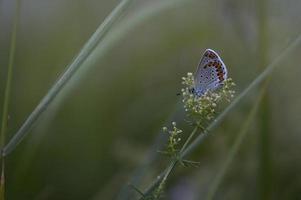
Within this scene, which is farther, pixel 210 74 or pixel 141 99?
pixel 141 99

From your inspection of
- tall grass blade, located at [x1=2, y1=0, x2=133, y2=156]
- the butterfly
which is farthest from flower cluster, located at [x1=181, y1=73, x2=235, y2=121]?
tall grass blade, located at [x1=2, y1=0, x2=133, y2=156]

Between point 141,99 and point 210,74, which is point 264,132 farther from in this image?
point 141,99

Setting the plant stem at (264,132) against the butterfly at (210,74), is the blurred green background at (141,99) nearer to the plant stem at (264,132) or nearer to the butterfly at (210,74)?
the plant stem at (264,132)

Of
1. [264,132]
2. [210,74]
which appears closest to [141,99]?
[264,132]

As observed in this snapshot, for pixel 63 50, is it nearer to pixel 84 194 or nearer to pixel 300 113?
pixel 84 194

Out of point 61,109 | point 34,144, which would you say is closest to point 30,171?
point 34,144

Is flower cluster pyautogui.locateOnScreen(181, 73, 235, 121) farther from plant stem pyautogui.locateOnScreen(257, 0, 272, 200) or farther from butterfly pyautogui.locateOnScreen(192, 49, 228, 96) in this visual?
plant stem pyautogui.locateOnScreen(257, 0, 272, 200)
